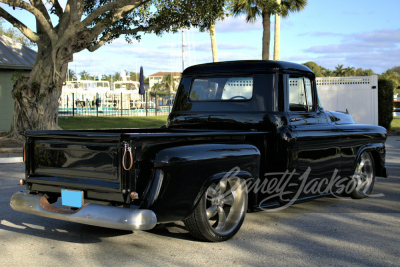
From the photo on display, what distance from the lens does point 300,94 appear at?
6.04 metres

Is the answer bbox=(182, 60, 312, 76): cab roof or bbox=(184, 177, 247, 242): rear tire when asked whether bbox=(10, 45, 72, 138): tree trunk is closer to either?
bbox=(182, 60, 312, 76): cab roof

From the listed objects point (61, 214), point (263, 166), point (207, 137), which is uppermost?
point (207, 137)

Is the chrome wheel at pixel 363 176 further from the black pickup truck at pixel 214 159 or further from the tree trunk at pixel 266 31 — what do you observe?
the tree trunk at pixel 266 31

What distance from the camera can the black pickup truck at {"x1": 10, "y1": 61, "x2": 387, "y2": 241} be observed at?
162 inches

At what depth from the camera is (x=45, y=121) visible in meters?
15.9

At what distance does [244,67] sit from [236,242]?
7.65 ft

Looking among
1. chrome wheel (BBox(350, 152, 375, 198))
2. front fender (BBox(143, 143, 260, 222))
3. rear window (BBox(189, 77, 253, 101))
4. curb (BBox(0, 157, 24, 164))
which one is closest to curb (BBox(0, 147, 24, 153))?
curb (BBox(0, 157, 24, 164))

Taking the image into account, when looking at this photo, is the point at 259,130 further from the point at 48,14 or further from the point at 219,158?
the point at 48,14

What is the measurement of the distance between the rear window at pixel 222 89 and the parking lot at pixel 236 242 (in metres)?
1.62

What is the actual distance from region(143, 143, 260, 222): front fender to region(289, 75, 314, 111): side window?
153 cm

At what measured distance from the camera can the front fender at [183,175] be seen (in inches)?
161

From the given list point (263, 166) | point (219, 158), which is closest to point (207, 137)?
point (219, 158)

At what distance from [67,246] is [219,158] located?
5.86 ft

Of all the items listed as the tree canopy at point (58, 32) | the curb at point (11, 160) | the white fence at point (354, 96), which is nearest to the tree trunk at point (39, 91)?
the tree canopy at point (58, 32)
